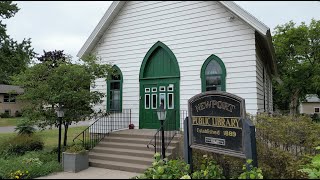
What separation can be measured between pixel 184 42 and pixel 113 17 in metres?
3.93

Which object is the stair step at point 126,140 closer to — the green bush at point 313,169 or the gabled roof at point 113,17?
the green bush at point 313,169

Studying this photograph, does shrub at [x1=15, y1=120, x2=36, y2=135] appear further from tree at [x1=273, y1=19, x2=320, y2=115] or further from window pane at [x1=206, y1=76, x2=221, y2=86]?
tree at [x1=273, y1=19, x2=320, y2=115]

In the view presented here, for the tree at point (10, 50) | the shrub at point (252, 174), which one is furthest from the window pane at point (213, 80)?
the tree at point (10, 50)

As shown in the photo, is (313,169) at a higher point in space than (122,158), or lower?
higher

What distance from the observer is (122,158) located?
959 centimetres

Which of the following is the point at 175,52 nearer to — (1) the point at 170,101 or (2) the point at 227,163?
(1) the point at 170,101

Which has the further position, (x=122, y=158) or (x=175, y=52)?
(x=175, y=52)

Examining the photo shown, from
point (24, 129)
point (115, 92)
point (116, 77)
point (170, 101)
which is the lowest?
point (24, 129)

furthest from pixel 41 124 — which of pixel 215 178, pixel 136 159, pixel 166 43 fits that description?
pixel 215 178

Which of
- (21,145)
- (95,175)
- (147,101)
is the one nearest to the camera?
(95,175)

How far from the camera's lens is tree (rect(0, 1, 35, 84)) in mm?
18825

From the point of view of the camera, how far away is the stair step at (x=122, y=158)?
9.16 metres

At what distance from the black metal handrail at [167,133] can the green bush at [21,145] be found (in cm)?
521

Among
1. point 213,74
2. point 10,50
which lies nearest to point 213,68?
point 213,74
